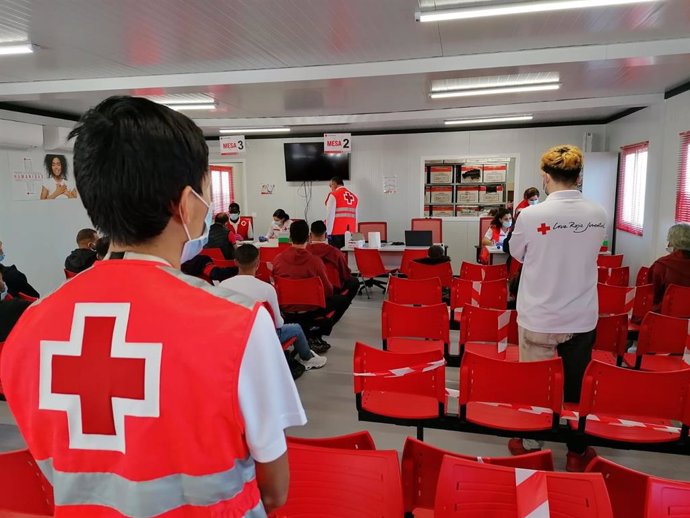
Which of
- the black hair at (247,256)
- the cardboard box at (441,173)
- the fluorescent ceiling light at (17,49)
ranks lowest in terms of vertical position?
the black hair at (247,256)

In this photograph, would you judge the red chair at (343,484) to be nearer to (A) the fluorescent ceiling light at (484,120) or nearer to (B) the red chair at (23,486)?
(B) the red chair at (23,486)

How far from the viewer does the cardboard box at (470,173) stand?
31.4 feet

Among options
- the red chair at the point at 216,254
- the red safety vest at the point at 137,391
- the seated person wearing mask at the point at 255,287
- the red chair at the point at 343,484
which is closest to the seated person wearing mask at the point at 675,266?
the seated person wearing mask at the point at 255,287

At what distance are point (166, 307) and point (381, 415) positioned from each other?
1.96 metres

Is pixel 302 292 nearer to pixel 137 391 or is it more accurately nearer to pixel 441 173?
pixel 137 391

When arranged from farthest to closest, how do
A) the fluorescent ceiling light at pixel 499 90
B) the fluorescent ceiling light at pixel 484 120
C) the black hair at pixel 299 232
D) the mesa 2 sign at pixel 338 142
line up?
the mesa 2 sign at pixel 338 142
the fluorescent ceiling light at pixel 484 120
the fluorescent ceiling light at pixel 499 90
the black hair at pixel 299 232

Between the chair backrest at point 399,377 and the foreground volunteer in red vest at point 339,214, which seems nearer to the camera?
the chair backrest at point 399,377

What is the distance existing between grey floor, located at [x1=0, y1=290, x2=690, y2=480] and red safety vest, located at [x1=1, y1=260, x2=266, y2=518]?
2.38 meters

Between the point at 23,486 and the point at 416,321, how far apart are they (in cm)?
247

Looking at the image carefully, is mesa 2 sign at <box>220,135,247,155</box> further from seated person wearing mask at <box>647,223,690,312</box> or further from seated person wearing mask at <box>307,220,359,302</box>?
seated person wearing mask at <box>647,223,690,312</box>

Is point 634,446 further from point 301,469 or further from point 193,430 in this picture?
point 193,430

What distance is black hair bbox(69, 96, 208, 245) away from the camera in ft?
2.33

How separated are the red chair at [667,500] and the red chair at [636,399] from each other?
949mm

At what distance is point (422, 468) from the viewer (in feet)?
5.29
